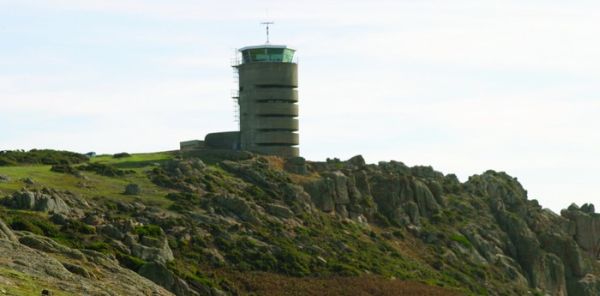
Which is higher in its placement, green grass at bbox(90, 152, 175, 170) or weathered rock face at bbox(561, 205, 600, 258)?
green grass at bbox(90, 152, 175, 170)

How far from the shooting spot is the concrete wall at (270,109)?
402 feet

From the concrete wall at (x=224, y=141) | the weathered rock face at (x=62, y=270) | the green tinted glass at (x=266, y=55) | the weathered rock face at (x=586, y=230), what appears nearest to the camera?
the weathered rock face at (x=62, y=270)

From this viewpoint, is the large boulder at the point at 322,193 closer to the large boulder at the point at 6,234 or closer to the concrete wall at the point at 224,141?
the concrete wall at the point at 224,141

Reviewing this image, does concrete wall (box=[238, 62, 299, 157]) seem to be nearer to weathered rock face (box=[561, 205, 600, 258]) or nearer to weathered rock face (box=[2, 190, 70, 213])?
weathered rock face (box=[561, 205, 600, 258])

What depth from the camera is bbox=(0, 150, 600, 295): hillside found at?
69.8 meters

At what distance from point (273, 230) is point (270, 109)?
1130 inches

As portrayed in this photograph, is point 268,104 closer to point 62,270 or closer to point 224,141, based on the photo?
point 224,141

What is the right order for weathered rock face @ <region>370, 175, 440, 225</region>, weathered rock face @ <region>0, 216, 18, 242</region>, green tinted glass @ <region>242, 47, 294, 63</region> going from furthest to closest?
green tinted glass @ <region>242, 47, 294, 63</region>, weathered rock face @ <region>370, 175, 440, 225</region>, weathered rock face @ <region>0, 216, 18, 242</region>

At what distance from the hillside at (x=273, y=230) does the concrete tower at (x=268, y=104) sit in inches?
159

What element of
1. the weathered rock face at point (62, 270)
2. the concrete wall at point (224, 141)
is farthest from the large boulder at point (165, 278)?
the concrete wall at point (224, 141)

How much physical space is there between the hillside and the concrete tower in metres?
4.05

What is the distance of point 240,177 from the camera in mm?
111125

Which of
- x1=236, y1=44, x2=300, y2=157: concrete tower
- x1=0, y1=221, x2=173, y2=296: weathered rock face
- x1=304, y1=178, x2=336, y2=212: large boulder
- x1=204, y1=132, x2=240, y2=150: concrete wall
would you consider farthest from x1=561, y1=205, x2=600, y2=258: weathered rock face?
x1=0, y1=221, x2=173, y2=296: weathered rock face

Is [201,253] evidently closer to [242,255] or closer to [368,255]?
[242,255]
